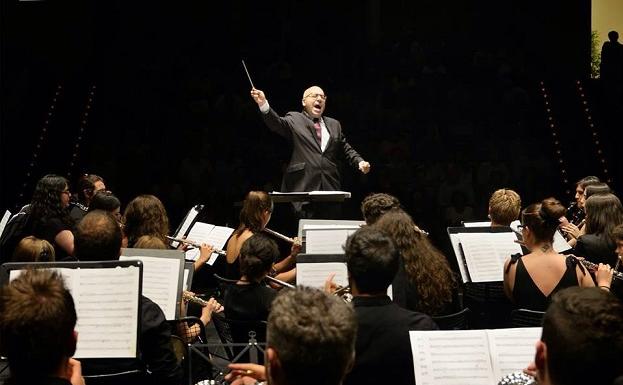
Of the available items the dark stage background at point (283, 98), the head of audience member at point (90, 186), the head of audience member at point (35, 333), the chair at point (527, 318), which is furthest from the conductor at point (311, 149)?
the head of audience member at point (35, 333)

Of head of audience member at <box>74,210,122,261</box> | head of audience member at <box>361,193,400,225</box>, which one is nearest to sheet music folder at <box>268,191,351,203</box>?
head of audience member at <box>361,193,400,225</box>

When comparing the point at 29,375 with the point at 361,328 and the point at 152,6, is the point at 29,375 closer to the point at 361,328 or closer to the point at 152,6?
the point at 361,328

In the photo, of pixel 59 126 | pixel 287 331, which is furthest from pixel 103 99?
pixel 287 331

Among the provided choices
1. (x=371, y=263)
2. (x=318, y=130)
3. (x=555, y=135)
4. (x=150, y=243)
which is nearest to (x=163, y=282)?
(x=150, y=243)

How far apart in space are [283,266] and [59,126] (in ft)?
16.3

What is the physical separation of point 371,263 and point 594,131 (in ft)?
24.0

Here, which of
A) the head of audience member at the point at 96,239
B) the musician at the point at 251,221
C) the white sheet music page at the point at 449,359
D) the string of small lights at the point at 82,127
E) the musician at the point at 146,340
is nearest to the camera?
the white sheet music page at the point at 449,359

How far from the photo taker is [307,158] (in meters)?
6.94

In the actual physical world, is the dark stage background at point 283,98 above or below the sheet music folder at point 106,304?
above

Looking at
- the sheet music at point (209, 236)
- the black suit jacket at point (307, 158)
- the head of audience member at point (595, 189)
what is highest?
the black suit jacket at point (307, 158)

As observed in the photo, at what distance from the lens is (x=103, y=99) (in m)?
9.45

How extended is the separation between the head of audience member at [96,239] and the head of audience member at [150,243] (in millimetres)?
1165

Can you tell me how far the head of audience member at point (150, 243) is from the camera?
4.45 m

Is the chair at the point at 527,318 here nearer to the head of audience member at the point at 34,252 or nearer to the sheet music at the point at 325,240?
the sheet music at the point at 325,240
